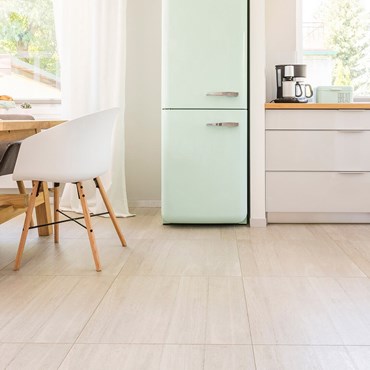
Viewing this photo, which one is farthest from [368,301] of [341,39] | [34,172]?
[341,39]

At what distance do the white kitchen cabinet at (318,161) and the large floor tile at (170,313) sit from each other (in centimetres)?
153

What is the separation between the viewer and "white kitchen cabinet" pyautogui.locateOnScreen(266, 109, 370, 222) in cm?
409

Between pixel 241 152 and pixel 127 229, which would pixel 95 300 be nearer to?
pixel 127 229

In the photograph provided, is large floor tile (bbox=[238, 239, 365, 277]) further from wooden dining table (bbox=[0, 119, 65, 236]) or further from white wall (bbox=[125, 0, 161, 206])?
white wall (bbox=[125, 0, 161, 206])

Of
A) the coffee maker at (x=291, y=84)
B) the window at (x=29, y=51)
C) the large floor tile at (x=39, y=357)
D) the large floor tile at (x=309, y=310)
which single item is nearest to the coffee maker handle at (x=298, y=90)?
the coffee maker at (x=291, y=84)

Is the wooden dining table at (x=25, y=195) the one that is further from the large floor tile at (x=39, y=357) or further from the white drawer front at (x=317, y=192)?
the white drawer front at (x=317, y=192)

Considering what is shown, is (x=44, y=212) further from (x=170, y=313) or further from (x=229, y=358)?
(x=229, y=358)

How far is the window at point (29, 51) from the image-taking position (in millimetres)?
5121

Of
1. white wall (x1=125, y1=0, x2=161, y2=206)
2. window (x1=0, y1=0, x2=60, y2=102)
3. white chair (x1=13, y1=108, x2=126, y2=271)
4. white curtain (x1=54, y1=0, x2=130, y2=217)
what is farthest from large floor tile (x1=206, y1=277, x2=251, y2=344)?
window (x1=0, y1=0, x2=60, y2=102)

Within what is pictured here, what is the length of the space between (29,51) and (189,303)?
3453mm

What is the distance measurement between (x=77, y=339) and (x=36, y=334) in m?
0.16

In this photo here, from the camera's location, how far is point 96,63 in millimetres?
4551

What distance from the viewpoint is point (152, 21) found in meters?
4.83

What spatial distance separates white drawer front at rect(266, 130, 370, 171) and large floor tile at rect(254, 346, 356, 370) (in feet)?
7.60
